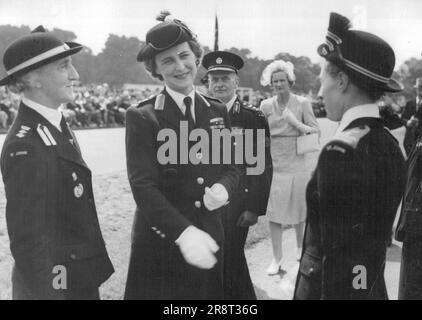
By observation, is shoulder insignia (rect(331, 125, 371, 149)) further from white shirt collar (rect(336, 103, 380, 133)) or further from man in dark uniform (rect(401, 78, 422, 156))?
man in dark uniform (rect(401, 78, 422, 156))

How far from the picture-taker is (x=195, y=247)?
2270 millimetres

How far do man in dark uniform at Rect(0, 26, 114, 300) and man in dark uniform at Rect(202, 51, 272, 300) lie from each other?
0.84 metres

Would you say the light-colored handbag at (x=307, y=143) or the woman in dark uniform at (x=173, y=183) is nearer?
the woman in dark uniform at (x=173, y=183)

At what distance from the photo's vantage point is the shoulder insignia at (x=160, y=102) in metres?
2.38

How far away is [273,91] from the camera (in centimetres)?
343

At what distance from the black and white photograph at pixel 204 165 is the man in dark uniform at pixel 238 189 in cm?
1

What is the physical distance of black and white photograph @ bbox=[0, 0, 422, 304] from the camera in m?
1.84

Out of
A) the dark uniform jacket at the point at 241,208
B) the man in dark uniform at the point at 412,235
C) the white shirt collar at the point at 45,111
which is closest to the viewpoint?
the white shirt collar at the point at 45,111

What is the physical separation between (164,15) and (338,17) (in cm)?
98

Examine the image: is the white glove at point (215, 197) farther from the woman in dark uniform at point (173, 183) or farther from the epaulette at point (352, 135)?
the epaulette at point (352, 135)

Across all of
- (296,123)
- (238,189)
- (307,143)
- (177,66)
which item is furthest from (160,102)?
(307,143)

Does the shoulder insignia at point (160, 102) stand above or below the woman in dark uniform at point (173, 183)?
above

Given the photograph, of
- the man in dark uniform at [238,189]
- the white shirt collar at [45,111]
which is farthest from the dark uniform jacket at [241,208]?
the white shirt collar at [45,111]

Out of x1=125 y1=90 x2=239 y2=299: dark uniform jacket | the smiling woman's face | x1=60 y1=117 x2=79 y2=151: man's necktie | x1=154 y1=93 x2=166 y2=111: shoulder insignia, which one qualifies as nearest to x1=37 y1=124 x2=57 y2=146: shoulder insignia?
x1=60 y1=117 x2=79 y2=151: man's necktie
